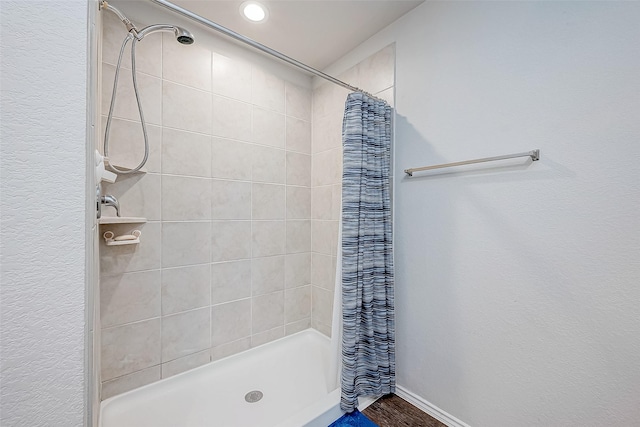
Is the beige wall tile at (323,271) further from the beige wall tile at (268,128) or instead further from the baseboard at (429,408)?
the beige wall tile at (268,128)

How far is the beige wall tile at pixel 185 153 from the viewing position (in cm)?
149

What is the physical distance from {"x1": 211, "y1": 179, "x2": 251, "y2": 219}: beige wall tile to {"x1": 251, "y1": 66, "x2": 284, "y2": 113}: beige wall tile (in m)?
0.61

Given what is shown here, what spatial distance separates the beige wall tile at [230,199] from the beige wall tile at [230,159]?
0.17 ft

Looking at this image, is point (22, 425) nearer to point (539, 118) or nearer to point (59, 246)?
point (59, 246)

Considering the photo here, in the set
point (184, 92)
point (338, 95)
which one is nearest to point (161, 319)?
point (184, 92)

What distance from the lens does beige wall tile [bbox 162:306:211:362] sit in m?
1.52

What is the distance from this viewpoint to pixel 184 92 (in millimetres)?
1541

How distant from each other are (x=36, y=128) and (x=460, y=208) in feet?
4.72

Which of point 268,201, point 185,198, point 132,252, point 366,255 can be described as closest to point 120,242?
point 132,252

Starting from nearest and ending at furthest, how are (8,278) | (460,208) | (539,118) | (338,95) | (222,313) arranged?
1. (8,278)
2. (539,118)
3. (460,208)
4. (222,313)
5. (338,95)

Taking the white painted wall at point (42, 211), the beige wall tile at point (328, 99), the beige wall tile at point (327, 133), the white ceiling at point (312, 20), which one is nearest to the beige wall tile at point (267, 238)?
the beige wall tile at point (327, 133)

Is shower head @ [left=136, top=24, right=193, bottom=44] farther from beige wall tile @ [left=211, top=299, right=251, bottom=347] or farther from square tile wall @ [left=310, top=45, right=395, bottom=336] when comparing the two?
beige wall tile @ [left=211, top=299, right=251, bottom=347]

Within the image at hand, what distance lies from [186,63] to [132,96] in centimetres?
38

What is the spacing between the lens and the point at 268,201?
6.21 ft
